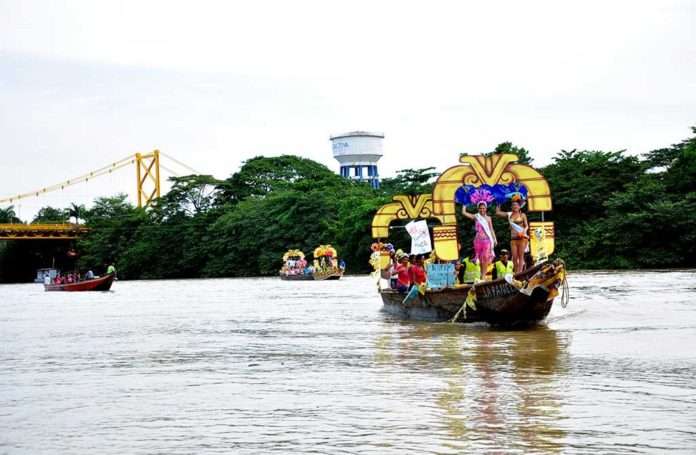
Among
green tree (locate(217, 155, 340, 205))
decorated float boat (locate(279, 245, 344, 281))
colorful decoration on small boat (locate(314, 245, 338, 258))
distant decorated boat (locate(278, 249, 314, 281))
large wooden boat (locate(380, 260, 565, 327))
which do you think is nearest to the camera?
large wooden boat (locate(380, 260, 565, 327))

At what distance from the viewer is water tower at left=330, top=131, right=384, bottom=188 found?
8925 centimetres

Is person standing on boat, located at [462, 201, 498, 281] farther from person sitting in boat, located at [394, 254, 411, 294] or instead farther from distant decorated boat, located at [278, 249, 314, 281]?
distant decorated boat, located at [278, 249, 314, 281]

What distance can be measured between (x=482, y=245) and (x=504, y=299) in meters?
1.37

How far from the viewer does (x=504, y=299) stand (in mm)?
15172

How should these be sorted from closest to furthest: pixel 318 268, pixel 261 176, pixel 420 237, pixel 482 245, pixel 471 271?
1. pixel 482 245
2. pixel 471 271
3. pixel 420 237
4. pixel 318 268
5. pixel 261 176

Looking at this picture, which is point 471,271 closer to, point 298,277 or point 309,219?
point 298,277

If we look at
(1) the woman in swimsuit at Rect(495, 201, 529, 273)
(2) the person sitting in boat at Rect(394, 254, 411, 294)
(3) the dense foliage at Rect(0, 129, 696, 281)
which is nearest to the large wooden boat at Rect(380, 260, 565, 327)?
(1) the woman in swimsuit at Rect(495, 201, 529, 273)

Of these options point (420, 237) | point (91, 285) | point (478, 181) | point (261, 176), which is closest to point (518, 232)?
point (478, 181)

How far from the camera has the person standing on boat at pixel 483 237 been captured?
1608 centimetres

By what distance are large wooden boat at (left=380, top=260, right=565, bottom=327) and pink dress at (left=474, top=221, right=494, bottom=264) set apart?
1.97ft

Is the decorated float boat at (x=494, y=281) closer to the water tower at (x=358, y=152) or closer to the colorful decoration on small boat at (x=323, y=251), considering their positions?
the colorful decoration on small boat at (x=323, y=251)

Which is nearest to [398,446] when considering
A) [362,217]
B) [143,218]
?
[362,217]

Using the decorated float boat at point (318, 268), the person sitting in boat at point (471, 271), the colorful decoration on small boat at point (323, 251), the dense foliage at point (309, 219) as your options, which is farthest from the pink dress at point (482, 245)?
the colorful decoration on small boat at point (323, 251)

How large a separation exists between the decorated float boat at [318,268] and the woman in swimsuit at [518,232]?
32.7 m
